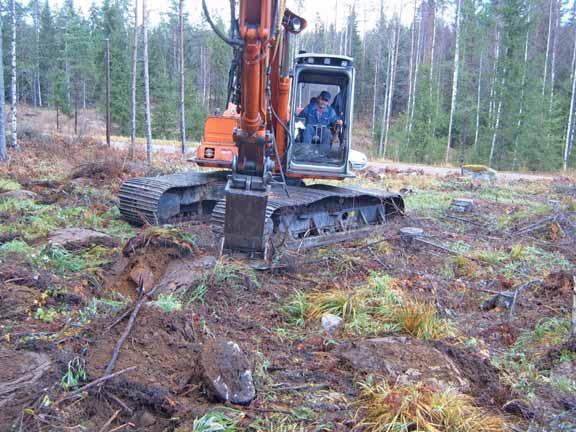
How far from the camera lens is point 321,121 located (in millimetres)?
8656

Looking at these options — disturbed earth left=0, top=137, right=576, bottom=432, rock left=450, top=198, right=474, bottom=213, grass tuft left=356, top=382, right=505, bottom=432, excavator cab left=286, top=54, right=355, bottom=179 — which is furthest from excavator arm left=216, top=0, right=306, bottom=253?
rock left=450, top=198, right=474, bottom=213

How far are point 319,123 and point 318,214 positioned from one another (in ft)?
4.75

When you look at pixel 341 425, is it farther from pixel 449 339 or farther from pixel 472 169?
pixel 472 169

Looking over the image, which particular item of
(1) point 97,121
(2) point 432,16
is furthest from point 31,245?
(2) point 432,16

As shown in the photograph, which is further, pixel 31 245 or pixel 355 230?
pixel 355 230

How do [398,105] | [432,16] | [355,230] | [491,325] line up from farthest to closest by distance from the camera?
[398,105]
[432,16]
[355,230]
[491,325]

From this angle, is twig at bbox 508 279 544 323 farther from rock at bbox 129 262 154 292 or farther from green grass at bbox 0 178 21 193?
green grass at bbox 0 178 21 193

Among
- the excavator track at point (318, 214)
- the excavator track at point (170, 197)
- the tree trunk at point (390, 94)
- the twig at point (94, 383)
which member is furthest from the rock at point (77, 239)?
the tree trunk at point (390, 94)

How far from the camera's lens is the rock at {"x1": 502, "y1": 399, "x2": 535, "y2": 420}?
3746 mm

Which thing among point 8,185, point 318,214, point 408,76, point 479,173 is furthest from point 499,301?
point 408,76

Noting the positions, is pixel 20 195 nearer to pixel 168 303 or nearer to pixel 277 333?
pixel 168 303

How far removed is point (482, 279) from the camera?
7.02 meters

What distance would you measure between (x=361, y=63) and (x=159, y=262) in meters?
42.8

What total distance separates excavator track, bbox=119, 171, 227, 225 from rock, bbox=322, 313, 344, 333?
390 centimetres
